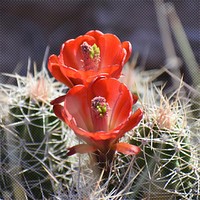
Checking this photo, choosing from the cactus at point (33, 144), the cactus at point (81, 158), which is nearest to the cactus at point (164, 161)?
the cactus at point (81, 158)

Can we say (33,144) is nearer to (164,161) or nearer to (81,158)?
(81,158)

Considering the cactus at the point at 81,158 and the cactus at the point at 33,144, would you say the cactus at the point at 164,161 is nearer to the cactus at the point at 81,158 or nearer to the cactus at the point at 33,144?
the cactus at the point at 81,158

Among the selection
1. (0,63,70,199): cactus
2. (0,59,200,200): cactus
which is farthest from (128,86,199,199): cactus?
(0,63,70,199): cactus

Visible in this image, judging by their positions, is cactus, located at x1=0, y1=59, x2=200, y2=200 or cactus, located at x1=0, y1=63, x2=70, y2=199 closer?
cactus, located at x1=0, y1=59, x2=200, y2=200

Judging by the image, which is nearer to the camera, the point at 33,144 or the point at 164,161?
the point at 164,161

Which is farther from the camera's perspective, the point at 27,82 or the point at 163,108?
the point at 27,82

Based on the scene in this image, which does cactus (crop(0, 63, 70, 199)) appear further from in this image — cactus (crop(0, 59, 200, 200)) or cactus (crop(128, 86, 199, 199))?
cactus (crop(128, 86, 199, 199))

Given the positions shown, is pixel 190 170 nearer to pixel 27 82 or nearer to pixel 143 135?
pixel 143 135

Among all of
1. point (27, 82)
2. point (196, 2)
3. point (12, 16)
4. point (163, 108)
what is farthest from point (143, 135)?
point (12, 16)

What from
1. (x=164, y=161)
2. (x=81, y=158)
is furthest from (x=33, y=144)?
(x=164, y=161)

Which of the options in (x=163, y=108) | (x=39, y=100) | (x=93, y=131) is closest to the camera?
(x=93, y=131)

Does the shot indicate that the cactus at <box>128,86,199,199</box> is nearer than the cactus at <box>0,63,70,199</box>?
Yes
